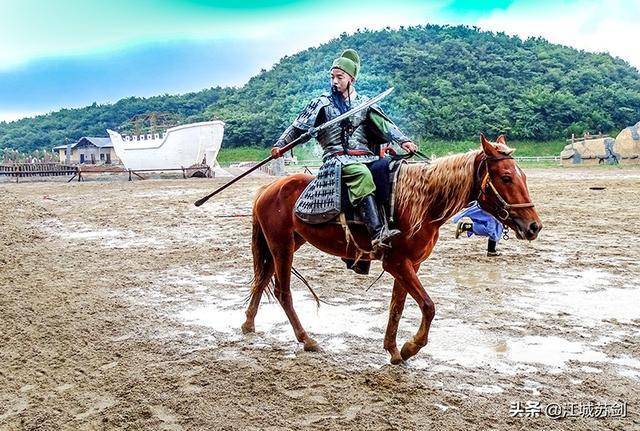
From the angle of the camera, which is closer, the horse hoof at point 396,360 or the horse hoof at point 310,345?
the horse hoof at point 396,360

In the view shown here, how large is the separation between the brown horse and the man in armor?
11.5 inches

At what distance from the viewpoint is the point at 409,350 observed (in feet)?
13.0

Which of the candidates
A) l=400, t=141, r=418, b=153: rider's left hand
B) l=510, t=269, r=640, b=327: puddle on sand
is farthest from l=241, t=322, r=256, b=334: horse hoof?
l=510, t=269, r=640, b=327: puddle on sand

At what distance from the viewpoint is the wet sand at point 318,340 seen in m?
3.29

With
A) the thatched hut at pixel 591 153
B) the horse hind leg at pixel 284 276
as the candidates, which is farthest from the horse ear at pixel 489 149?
Answer: the thatched hut at pixel 591 153

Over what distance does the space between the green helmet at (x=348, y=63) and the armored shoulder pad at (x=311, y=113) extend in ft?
0.90

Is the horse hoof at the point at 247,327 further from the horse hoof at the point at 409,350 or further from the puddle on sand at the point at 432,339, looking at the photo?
the horse hoof at the point at 409,350

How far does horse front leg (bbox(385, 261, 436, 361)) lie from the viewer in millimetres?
3789

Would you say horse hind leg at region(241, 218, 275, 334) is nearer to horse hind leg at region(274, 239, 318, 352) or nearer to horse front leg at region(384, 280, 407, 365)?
horse hind leg at region(274, 239, 318, 352)

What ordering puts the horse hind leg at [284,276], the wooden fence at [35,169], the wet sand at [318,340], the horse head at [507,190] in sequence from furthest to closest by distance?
1. the wooden fence at [35,169]
2. the horse hind leg at [284,276]
3. the horse head at [507,190]
4. the wet sand at [318,340]

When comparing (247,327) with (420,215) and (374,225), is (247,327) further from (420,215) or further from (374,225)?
(420,215)

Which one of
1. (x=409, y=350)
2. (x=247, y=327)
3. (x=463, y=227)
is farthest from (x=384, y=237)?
(x=463, y=227)

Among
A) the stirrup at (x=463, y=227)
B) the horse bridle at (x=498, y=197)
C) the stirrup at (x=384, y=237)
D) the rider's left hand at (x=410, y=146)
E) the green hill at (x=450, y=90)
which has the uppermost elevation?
the green hill at (x=450, y=90)

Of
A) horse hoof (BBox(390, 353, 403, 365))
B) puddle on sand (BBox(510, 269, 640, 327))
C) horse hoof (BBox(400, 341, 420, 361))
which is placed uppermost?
horse hoof (BBox(400, 341, 420, 361))
